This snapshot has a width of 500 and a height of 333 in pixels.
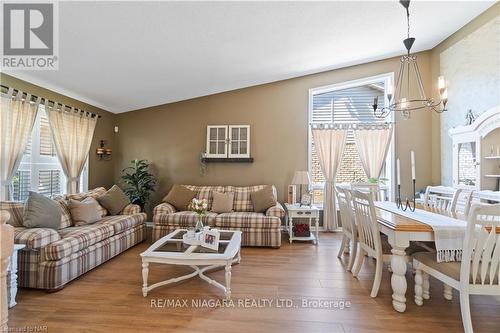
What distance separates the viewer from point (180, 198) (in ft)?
14.7

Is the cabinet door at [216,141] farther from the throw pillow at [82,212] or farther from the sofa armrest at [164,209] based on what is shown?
the throw pillow at [82,212]

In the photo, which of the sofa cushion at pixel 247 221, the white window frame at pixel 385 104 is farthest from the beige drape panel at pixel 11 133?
the white window frame at pixel 385 104

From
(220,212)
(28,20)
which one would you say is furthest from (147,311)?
(28,20)

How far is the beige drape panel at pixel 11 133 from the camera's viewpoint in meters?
3.01

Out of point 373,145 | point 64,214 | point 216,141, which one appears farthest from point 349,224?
point 64,214

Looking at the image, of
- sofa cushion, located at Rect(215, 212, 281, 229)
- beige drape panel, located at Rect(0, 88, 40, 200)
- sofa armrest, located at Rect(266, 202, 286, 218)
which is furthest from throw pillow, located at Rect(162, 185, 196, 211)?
beige drape panel, located at Rect(0, 88, 40, 200)

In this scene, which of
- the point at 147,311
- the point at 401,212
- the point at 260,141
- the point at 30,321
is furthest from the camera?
the point at 260,141

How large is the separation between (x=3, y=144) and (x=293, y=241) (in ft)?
13.5

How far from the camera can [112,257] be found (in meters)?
3.29

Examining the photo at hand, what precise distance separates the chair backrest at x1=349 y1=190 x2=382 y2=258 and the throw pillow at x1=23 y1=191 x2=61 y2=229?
3.26 metres

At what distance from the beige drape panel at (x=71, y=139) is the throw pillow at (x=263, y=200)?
9.66 feet

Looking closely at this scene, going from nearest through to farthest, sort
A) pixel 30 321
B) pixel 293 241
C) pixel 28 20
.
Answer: pixel 30 321 < pixel 28 20 < pixel 293 241

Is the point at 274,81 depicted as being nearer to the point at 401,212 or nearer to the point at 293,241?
the point at 293,241

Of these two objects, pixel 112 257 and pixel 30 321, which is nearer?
pixel 30 321
